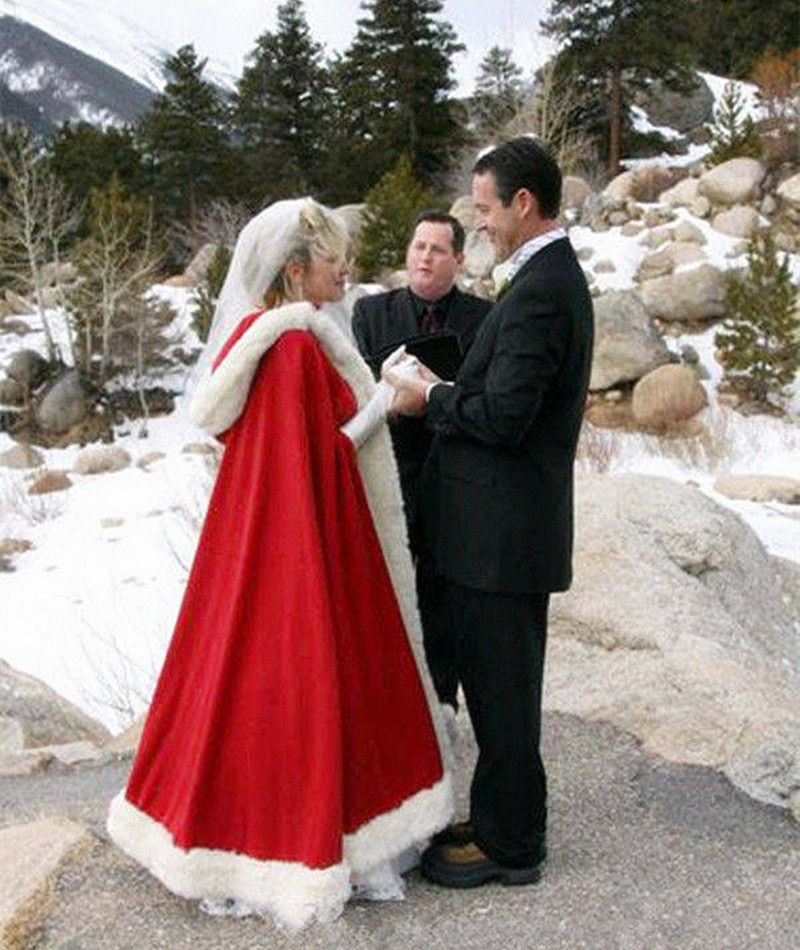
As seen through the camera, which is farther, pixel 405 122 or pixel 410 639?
pixel 405 122

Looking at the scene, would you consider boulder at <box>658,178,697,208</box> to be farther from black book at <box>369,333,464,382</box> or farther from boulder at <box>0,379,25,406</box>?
black book at <box>369,333,464,382</box>

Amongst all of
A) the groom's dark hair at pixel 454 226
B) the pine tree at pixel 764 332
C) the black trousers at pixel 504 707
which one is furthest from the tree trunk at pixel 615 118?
the black trousers at pixel 504 707

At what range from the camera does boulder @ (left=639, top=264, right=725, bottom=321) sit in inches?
730

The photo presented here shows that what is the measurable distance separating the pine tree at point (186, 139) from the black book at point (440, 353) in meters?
25.1

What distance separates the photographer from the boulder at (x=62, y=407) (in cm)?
2078

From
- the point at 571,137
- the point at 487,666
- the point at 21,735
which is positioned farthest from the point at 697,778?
the point at 571,137

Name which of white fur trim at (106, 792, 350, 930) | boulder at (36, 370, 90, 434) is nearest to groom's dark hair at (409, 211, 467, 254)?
white fur trim at (106, 792, 350, 930)

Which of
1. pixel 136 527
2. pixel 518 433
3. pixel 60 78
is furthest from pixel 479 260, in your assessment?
pixel 60 78

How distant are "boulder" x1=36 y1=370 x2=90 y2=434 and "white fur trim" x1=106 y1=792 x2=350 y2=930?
62.4ft

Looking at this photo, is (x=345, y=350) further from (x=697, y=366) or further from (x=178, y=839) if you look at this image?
(x=697, y=366)

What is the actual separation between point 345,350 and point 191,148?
25.6m

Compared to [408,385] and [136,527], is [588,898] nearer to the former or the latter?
[408,385]

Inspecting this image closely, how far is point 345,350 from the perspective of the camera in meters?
2.69

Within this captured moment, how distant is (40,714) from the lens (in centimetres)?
590
